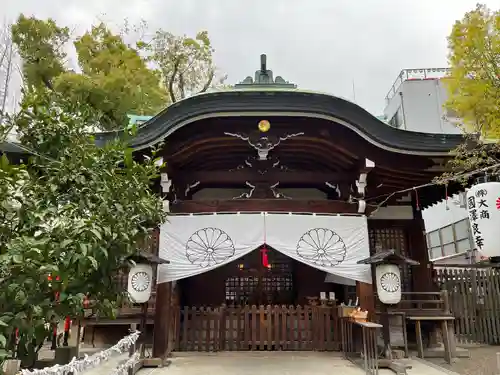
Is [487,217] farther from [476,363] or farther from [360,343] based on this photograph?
[476,363]

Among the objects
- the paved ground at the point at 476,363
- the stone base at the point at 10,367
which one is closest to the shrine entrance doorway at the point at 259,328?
the paved ground at the point at 476,363

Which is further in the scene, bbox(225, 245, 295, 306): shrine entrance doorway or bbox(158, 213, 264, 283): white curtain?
bbox(225, 245, 295, 306): shrine entrance doorway

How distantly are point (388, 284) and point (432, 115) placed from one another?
12469 mm

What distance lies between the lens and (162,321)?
7.05 meters

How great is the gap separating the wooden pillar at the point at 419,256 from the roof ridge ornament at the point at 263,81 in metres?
4.43

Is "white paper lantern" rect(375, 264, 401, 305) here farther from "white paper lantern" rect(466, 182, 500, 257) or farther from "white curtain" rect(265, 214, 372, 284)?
"white paper lantern" rect(466, 182, 500, 257)

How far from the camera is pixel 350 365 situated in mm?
6773

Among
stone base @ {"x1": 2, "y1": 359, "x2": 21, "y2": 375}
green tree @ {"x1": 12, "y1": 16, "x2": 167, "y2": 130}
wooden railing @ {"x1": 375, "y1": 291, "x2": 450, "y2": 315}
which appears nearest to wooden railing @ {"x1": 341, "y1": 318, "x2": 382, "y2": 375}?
wooden railing @ {"x1": 375, "y1": 291, "x2": 450, "y2": 315}

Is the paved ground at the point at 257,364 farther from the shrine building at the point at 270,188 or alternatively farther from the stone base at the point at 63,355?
the stone base at the point at 63,355

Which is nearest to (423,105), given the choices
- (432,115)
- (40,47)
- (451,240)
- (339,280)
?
(432,115)

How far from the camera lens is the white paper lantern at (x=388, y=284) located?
270 inches

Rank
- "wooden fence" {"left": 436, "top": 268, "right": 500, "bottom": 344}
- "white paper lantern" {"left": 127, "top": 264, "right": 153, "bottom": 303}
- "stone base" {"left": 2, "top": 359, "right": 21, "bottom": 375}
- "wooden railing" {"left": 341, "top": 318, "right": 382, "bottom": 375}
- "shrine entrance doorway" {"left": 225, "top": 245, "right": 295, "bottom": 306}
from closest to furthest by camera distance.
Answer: "stone base" {"left": 2, "top": 359, "right": 21, "bottom": 375} → "wooden railing" {"left": 341, "top": 318, "right": 382, "bottom": 375} → "white paper lantern" {"left": 127, "top": 264, "right": 153, "bottom": 303} → "shrine entrance doorway" {"left": 225, "top": 245, "right": 295, "bottom": 306} → "wooden fence" {"left": 436, "top": 268, "right": 500, "bottom": 344}

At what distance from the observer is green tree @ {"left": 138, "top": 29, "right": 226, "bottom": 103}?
18.7m

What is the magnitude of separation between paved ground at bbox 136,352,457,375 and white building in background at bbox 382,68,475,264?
11218mm
